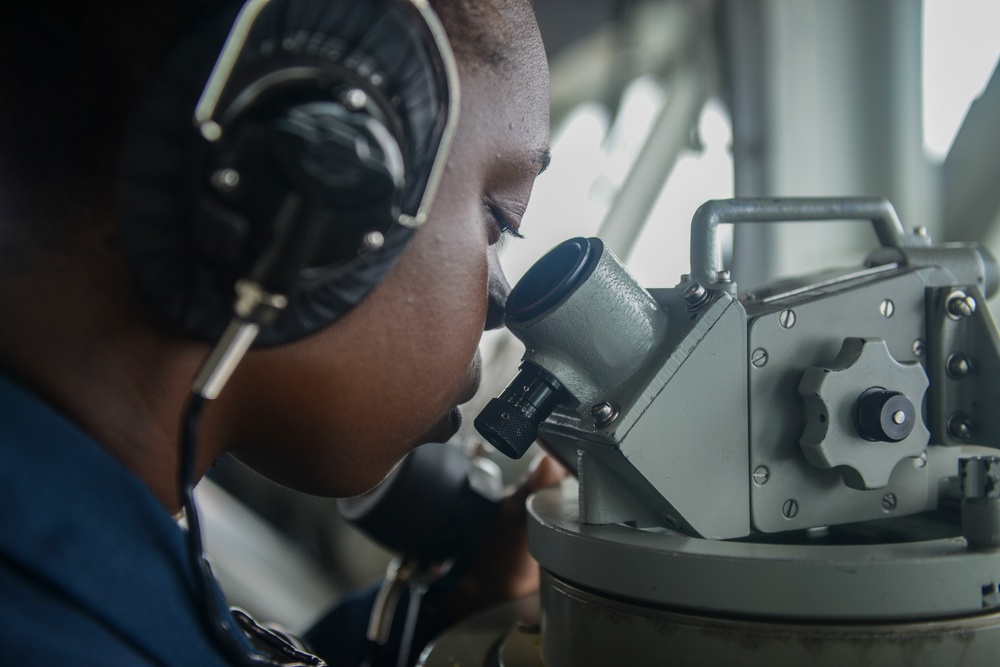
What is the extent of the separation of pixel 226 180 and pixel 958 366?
2.08 ft

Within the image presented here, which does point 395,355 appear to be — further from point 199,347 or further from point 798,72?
point 798,72

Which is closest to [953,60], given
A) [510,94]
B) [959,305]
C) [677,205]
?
[959,305]

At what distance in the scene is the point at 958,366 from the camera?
74 cm

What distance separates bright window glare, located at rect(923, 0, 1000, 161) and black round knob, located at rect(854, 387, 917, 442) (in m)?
0.89

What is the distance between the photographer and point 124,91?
505 millimetres

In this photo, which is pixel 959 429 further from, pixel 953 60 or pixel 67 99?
pixel 953 60

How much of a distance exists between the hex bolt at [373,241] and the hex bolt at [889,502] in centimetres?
52

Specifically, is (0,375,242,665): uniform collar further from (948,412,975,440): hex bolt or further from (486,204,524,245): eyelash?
(948,412,975,440): hex bolt

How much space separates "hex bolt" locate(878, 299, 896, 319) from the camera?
0.73 m

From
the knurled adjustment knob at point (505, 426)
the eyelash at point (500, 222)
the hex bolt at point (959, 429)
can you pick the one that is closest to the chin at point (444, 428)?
the knurled adjustment knob at point (505, 426)

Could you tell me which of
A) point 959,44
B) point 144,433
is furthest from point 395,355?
point 959,44

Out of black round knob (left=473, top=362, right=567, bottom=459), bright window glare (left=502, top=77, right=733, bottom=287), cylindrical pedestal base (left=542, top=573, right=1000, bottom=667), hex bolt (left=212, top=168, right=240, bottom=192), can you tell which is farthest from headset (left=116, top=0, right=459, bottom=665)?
bright window glare (left=502, top=77, right=733, bottom=287)

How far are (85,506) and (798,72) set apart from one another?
1526 millimetres

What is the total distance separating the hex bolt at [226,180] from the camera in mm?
459
